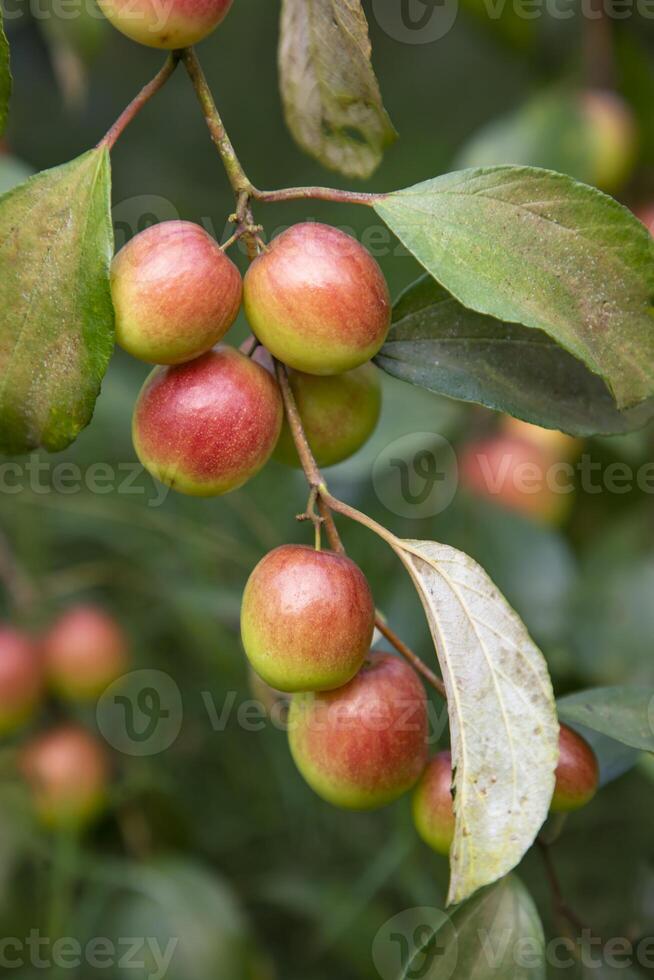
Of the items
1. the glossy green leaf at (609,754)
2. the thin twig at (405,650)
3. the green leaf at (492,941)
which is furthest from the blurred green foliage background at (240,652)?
the thin twig at (405,650)

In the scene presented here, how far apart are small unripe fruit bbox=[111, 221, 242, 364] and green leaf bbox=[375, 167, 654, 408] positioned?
11cm

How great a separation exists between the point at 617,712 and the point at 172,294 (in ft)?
1.30

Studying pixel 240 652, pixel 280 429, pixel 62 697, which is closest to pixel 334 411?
pixel 280 429

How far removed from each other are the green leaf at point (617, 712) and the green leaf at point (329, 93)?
1.36 feet

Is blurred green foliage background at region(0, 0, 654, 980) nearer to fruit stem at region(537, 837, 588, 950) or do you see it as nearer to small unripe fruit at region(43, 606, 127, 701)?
small unripe fruit at region(43, 606, 127, 701)

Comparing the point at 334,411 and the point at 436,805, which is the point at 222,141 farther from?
the point at 436,805

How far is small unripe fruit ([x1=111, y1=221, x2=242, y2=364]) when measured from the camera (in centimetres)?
62

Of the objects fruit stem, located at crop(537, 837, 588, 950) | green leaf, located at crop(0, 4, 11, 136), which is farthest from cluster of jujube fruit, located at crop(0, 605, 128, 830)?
green leaf, located at crop(0, 4, 11, 136)

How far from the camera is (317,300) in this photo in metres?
0.62

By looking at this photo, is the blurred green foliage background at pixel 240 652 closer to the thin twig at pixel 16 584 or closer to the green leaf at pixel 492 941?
the thin twig at pixel 16 584

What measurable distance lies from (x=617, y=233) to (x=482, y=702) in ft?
0.89

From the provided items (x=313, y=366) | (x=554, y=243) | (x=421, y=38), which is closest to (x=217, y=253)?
(x=313, y=366)

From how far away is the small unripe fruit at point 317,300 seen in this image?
2.06 ft

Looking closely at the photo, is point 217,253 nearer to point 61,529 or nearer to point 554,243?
point 554,243
